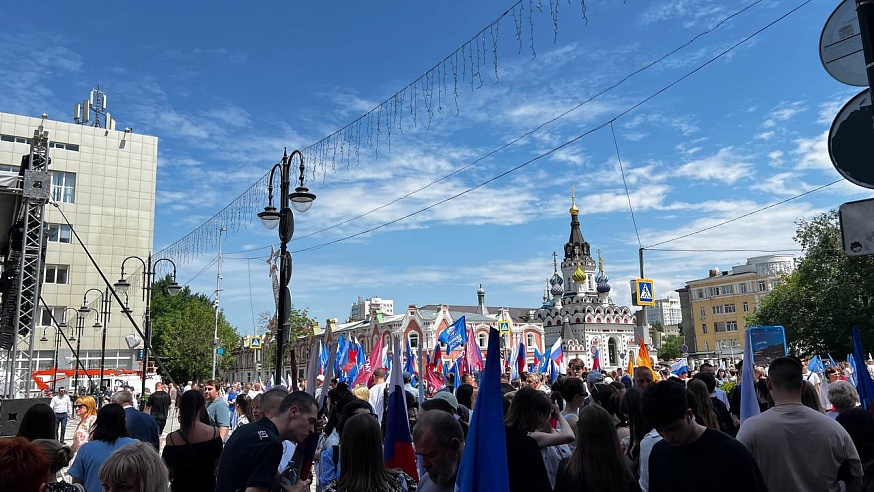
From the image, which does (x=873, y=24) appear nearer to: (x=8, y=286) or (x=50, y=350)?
(x=8, y=286)

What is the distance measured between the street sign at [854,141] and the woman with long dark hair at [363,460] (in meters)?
2.95

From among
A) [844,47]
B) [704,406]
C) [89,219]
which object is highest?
[89,219]

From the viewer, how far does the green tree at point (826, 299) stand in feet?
148

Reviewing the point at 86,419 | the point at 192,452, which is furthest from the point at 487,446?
the point at 86,419

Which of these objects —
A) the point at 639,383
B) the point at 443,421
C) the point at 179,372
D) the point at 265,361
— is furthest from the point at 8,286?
the point at 265,361

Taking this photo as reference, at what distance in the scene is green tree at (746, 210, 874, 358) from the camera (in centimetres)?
4506

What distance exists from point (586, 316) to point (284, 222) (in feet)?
256

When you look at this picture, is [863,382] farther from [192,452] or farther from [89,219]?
[89,219]

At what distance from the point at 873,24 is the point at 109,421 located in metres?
5.88

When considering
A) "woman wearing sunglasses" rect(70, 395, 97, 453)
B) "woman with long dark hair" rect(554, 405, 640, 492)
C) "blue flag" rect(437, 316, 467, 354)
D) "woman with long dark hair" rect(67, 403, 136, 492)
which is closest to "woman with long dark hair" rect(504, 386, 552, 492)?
"woman with long dark hair" rect(554, 405, 640, 492)

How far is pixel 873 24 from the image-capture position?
8.68 feet

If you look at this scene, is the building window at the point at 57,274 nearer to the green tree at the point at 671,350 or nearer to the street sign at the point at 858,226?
the street sign at the point at 858,226

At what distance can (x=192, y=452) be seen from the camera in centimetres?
579

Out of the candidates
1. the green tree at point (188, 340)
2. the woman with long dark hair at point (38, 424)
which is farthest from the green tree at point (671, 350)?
the woman with long dark hair at point (38, 424)
